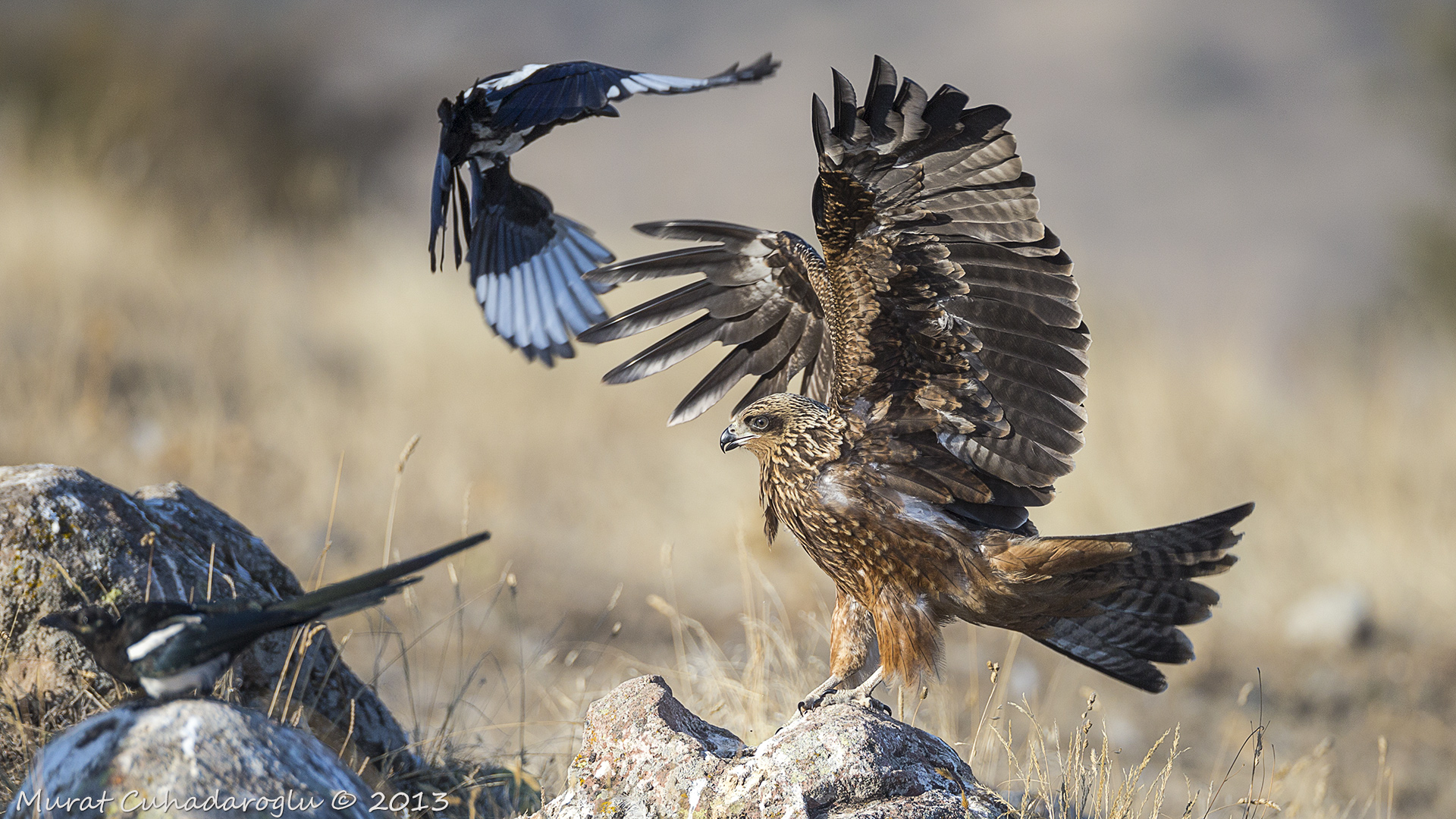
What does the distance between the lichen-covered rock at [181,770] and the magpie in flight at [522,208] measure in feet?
5.37

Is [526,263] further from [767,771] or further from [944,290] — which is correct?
[767,771]

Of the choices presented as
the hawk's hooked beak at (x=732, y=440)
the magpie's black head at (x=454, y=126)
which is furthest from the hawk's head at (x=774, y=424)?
the magpie's black head at (x=454, y=126)

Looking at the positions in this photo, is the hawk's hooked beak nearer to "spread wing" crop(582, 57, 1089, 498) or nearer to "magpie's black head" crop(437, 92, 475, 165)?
"spread wing" crop(582, 57, 1089, 498)

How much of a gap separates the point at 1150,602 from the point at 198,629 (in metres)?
2.52

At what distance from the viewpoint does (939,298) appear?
312cm

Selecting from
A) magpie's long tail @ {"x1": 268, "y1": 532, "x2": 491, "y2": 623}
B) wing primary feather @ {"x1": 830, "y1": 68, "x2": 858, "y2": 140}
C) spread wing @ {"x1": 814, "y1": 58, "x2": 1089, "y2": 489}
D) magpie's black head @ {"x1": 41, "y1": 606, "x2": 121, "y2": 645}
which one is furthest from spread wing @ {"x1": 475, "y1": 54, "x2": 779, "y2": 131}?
magpie's black head @ {"x1": 41, "y1": 606, "x2": 121, "y2": 645}

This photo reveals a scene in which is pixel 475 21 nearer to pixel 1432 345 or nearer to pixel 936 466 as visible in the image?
pixel 1432 345

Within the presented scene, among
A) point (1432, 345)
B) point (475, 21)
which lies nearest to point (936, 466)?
point (1432, 345)

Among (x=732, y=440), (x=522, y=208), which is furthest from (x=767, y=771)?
(x=522, y=208)

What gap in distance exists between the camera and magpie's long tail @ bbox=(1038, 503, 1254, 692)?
3.18 metres

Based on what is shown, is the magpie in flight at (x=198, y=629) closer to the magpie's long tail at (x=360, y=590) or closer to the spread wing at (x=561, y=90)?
the magpie's long tail at (x=360, y=590)

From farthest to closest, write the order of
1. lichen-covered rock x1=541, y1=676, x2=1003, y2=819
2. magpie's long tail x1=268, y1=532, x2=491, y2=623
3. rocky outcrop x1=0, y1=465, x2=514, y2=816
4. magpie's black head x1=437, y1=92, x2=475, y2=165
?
magpie's black head x1=437, y1=92, x2=475, y2=165, rocky outcrop x1=0, y1=465, x2=514, y2=816, lichen-covered rock x1=541, y1=676, x2=1003, y2=819, magpie's long tail x1=268, y1=532, x2=491, y2=623

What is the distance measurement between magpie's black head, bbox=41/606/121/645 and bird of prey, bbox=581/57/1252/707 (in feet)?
4.95

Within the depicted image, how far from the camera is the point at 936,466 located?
3.29 meters
